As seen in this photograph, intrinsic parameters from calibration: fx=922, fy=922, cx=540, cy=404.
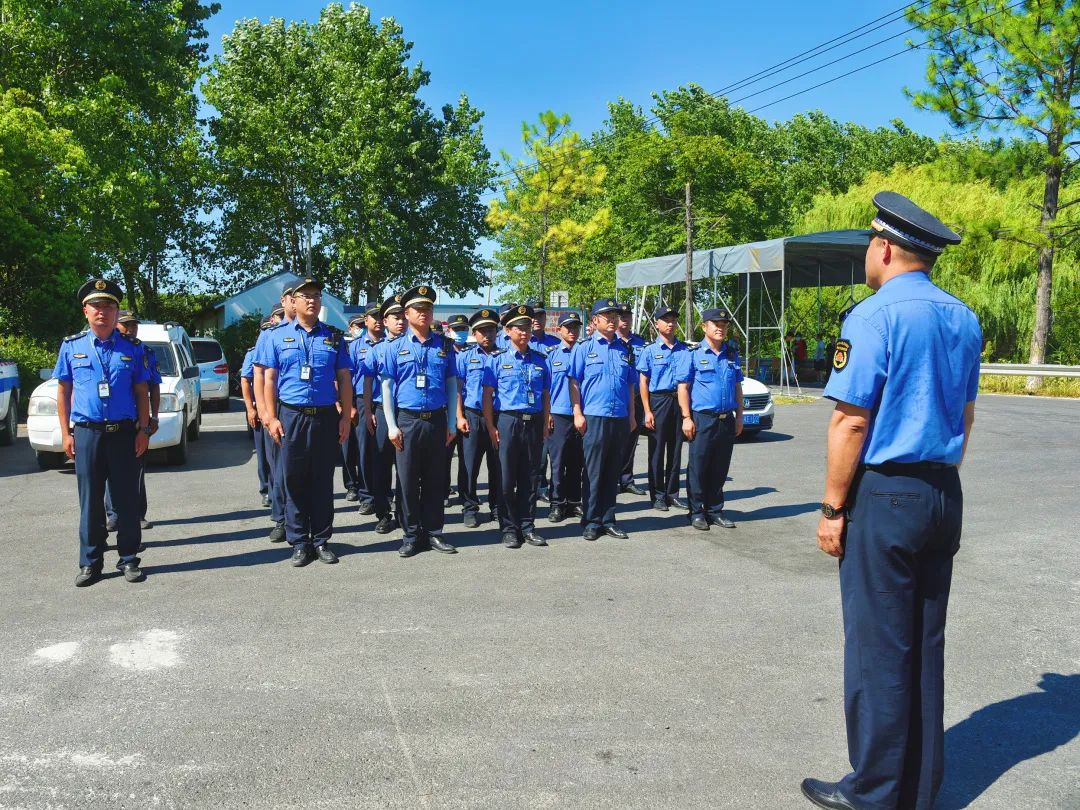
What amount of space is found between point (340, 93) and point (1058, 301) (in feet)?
89.9

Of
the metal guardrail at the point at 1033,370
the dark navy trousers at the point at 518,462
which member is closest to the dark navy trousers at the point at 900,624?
the dark navy trousers at the point at 518,462

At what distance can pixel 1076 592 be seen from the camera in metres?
6.21

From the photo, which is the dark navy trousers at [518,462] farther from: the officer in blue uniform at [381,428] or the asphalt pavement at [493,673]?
the officer in blue uniform at [381,428]

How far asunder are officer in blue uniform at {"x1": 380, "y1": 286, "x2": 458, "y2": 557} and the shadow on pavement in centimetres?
432

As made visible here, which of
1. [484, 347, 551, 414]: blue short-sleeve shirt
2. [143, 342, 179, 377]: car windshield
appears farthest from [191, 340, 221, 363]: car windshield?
[484, 347, 551, 414]: blue short-sleeve shirt

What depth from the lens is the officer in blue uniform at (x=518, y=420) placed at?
786 centimetres

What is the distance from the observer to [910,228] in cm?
327

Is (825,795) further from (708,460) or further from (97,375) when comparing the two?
(97,375)

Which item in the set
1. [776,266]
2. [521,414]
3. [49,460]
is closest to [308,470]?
[521,414]

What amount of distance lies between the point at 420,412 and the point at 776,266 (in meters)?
17.7

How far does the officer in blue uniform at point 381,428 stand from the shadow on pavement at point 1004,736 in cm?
528

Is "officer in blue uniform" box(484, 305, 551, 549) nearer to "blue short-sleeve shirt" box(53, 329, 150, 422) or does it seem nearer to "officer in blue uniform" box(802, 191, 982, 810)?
"blue short-sleeve shirt" box(53, 329, 150, 422)

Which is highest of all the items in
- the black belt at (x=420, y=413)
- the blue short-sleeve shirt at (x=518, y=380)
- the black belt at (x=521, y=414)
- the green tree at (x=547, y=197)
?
the green tree at (x=547, y=197)

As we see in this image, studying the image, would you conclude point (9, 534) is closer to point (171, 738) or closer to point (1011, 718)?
point (171, 738)
